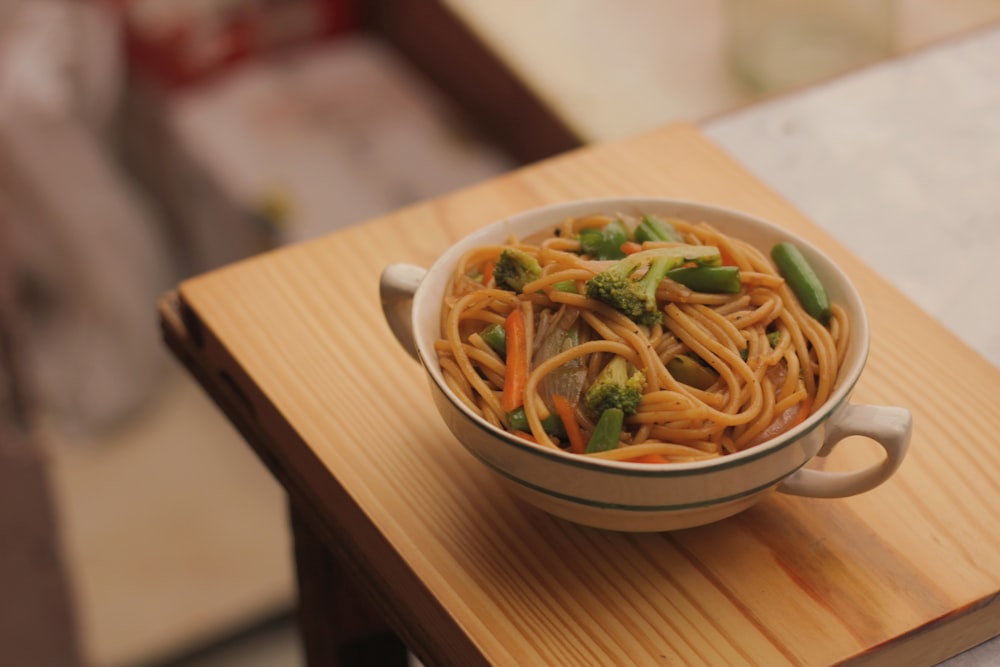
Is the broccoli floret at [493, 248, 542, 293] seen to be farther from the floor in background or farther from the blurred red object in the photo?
the blurred red object

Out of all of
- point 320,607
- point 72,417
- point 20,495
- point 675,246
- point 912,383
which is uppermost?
point 675,246

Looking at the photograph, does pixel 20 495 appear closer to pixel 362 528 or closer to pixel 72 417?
pixel 72 417

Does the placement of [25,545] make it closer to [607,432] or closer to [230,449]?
[230,449]

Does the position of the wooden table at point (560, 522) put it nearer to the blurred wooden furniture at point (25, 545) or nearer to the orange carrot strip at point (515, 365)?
the orange carrot strip at point (515, 365)

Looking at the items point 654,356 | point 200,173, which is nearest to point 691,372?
point 654,356

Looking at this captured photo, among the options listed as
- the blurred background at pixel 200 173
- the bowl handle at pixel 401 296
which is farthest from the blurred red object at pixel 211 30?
the bowl handle at pixel 401 296

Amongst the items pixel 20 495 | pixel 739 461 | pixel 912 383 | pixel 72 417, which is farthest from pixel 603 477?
pixel 72 417

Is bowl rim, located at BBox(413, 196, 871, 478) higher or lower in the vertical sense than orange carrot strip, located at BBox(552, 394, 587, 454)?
higher

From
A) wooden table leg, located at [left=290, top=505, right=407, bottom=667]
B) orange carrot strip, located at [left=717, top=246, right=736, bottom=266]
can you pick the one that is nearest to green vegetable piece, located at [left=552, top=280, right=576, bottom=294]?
orange carrot strip, located at [left=717, top=246, right=736, bottom=266]
